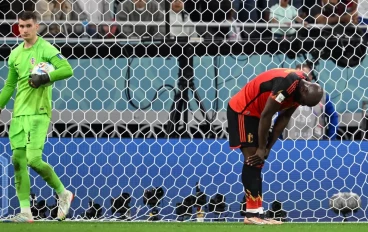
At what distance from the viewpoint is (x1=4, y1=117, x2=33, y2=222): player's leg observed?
934 cm

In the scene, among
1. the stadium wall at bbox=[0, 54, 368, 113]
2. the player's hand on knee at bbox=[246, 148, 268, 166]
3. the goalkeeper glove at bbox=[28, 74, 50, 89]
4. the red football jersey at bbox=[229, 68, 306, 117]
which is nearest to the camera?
the red football jersey at bbox=[229, 68, 306, 117]

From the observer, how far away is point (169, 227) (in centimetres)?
905

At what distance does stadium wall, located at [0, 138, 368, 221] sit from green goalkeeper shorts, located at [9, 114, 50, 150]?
52.9 inches

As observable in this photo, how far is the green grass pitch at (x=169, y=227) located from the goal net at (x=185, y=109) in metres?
1.04

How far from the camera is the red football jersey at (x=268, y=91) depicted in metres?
8.82

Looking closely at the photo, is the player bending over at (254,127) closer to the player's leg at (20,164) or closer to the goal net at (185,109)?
the goal net at (185,109)

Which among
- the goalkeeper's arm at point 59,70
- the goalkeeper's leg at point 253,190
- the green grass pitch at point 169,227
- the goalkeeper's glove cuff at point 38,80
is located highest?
the goalkeeper's arm at point 59,70

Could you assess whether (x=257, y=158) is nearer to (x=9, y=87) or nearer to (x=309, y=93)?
(x=309, y=93)

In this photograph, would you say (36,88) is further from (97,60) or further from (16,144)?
(97,60)

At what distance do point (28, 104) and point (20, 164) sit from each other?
0.52 metres

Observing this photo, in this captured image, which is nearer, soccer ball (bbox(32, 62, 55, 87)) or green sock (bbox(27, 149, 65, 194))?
soccer ball (bbox(32, 62, 55, 87))

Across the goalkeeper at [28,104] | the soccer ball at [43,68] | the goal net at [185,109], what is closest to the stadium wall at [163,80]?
the goal net at [185,109]

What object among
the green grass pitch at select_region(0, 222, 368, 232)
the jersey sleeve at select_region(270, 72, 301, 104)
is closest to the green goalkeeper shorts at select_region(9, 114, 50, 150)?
the green grass pitch at select_region(0, 222, 368, 232)

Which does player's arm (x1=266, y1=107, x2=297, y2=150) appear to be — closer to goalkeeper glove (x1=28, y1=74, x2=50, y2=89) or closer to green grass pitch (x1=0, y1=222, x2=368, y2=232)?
green grass pitch (x1=0, y1=222, x2=368, y2=232)
